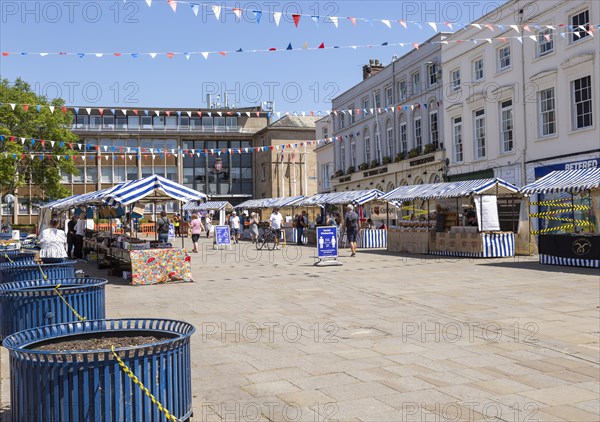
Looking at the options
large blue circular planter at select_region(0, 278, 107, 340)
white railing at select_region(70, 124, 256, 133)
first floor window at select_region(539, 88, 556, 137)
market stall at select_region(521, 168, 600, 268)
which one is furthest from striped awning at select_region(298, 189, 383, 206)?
white railing at select_region(70, 124, 256, 133)

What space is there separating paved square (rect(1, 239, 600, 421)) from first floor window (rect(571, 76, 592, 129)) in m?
10.0

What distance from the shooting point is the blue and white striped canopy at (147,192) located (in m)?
15.0

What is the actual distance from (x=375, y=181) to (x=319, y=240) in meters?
23.7

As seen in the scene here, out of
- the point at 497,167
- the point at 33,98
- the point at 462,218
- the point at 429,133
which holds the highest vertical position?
the point at 33,98

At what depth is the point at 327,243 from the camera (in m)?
18.8

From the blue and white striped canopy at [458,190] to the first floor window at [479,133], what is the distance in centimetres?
505

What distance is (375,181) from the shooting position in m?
41.8

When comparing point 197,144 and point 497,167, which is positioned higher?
point 197,144

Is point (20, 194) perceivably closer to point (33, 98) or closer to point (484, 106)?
point (33, 98)

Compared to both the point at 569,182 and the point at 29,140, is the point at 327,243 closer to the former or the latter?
the point at 569,182

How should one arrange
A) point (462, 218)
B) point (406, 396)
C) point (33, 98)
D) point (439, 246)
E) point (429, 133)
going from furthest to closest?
point (33, 98), point (429, 133), point (462, 218), point (439, 246), point (406, 396)

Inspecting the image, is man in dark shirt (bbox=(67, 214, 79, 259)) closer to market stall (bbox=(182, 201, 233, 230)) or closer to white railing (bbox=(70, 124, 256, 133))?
market stall (bbox=(182, 201, 233, 230))

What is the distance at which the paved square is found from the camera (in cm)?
525

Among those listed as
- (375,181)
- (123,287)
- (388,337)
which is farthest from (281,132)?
(388,337)
